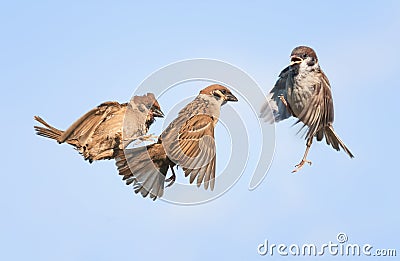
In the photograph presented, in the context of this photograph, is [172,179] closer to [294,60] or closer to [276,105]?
[276,105]

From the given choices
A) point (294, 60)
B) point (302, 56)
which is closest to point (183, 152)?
point (294, 60)

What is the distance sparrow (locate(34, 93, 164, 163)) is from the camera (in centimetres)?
939

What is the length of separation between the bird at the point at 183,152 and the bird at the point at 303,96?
0.61 metres

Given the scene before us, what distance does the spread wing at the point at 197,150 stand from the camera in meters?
9.28

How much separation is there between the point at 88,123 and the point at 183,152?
1.28 metres

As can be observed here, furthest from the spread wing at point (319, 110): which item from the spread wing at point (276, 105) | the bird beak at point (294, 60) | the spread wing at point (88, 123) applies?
the spread wing at point (88, 123)

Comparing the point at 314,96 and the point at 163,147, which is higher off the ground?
the point at 314,96

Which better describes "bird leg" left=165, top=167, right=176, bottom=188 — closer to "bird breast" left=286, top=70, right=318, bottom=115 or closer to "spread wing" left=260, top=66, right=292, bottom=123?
"spread wing" left=260, top=66, right=292, bottom=123

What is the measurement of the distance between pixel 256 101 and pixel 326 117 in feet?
3.37

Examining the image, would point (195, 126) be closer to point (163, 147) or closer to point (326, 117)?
point (163, 147)

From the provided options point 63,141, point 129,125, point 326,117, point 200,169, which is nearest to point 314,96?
point 326,117

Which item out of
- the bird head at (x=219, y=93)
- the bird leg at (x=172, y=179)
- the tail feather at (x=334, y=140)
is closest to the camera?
the bird leg at (x=172, y=179)

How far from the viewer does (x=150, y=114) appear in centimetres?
981

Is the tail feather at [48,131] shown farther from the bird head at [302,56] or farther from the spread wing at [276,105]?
the bird head at [302,56]
